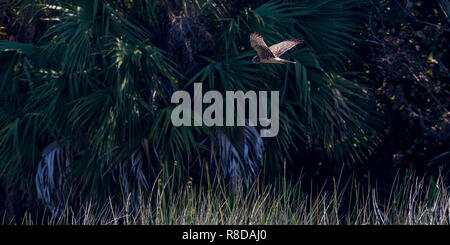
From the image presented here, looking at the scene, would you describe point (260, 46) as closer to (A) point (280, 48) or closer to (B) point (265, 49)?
(B) point (265, 49)

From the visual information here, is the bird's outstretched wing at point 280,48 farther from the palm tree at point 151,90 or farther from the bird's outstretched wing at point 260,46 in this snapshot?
the palm tree at point 151,90

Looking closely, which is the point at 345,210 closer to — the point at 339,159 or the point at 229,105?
the point at 339,159

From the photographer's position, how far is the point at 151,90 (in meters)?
6.41

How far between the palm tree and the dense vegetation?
0.01 meters

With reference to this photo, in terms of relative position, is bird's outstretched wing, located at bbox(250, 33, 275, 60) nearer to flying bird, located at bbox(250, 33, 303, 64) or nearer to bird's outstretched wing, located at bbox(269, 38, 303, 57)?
flying bird, located at bbox(250, 33, 303, 64)

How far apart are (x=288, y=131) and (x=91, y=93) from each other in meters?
1.88

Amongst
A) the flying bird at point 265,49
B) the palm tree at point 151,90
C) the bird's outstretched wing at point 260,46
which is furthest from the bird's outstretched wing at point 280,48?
the palm tree at point 151,90

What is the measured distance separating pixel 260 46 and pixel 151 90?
1.36 m

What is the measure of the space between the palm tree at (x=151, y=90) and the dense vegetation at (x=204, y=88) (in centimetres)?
1

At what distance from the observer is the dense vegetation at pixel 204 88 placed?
Answer: 20.5 feet

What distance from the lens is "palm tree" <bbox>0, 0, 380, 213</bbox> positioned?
6.23 meters

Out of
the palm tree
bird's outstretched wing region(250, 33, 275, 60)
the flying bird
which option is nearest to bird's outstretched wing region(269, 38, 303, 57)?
the flying bird

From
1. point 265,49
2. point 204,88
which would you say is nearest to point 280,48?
point 265,49

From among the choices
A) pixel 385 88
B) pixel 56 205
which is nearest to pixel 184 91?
pixel 56 205
